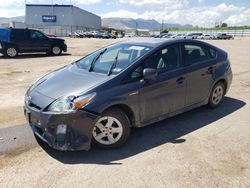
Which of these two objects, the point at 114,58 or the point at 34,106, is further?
the point at 114,58

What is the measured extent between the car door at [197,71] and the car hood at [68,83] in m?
1.77

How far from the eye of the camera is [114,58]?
4.62 meters

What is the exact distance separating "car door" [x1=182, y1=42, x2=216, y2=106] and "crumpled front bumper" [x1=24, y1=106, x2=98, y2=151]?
2.15 meters

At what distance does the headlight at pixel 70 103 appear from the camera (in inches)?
142

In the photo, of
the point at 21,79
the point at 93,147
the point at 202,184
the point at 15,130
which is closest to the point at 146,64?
the point at 93,147

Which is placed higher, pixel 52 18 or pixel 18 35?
pixel 52 18

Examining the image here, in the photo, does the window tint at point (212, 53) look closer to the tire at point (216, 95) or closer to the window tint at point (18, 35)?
the tire at point (216, 95)

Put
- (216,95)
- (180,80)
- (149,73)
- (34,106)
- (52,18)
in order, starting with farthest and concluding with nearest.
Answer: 1. (52,18)
2. (216,95)
3. (180,80)
4. (149,73)
5. (34,106)

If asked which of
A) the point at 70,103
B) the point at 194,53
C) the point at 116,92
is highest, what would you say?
the point at 194,53

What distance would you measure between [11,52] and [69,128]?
14679mm

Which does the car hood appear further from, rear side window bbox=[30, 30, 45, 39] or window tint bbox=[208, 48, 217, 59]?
rear side window bbox=[30, 30, 45, 39]

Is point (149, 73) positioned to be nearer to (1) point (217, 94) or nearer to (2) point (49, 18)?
(1) point (217, 94)

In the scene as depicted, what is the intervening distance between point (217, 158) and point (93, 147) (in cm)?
178

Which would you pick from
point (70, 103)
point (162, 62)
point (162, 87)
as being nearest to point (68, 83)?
point (70, 103)
